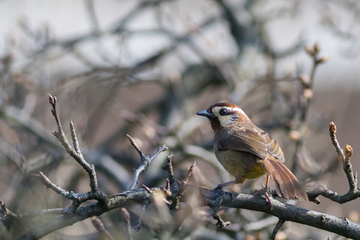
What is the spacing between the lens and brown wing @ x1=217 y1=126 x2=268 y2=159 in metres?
3.53

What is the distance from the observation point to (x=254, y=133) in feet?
13.0

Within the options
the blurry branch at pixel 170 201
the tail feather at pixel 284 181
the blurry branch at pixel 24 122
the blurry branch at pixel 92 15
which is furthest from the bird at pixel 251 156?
the blurry branch at pixel 92 15

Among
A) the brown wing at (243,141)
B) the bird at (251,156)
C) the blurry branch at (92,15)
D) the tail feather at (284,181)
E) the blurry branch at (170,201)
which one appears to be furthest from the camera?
the blurry branch at (92,15)

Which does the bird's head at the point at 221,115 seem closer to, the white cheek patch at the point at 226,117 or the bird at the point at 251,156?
the white cheek patch at the point at 226,117

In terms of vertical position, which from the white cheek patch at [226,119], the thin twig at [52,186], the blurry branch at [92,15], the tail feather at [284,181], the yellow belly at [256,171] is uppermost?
the blurry branch at [92,15]

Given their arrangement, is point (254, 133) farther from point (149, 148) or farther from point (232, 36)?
point (232, 36)

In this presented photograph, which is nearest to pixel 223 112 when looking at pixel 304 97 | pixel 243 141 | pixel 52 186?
pixel 243 141

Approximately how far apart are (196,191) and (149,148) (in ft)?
12.5

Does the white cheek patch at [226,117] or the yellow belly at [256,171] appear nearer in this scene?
the yellow belly at [256,171]

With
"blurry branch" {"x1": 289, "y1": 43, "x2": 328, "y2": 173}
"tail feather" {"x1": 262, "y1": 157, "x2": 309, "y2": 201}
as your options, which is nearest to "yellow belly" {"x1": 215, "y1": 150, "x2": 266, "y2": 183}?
"tail feather" {"x1": 262, "y1": 157, "x2": 309, "y2": 201}

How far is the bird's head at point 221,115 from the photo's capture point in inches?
173

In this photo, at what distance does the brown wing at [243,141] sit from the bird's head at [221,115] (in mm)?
259

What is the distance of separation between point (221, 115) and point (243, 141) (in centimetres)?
78

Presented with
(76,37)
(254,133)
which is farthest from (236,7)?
(254,133)
